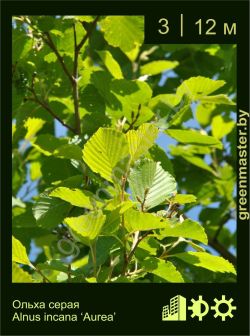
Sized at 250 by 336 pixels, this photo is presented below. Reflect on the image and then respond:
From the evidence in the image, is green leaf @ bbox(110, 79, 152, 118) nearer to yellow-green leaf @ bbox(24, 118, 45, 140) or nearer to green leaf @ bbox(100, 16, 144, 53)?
green leaf @ bbox(100, 16, 144, 53)

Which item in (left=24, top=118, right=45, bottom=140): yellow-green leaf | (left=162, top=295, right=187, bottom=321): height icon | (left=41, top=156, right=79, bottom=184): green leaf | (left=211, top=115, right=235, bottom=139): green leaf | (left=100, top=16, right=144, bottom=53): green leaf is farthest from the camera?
(left=211, top=115, right=235, bottom=139): green leaf

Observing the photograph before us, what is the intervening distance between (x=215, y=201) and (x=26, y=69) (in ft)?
3.60

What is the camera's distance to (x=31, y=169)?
111 inches

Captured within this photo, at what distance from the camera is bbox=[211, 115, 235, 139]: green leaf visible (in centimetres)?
285

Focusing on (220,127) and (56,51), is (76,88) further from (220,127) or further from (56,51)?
(220,127)

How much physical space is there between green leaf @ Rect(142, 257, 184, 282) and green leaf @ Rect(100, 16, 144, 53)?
655 millimetres

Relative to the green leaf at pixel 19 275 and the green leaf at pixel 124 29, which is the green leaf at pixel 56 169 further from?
the green leaf at pixel 19 275

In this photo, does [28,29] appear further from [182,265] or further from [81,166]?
[182,265]

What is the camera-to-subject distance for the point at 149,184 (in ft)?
5.10

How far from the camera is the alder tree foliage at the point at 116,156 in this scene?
152 cm

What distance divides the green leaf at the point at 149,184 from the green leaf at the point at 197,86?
0.37 m

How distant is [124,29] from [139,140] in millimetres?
511

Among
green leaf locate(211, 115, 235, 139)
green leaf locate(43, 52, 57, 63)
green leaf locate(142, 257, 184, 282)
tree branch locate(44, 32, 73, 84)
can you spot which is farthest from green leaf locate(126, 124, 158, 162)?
green leaf locate(211, 115, 235, 139)

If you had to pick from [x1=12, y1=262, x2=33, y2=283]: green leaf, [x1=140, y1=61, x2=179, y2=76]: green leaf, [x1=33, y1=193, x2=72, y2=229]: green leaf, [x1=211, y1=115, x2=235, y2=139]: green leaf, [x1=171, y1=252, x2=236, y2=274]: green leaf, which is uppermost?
[x1=140, y1=61, x2=179, y2=76]: green leaf
